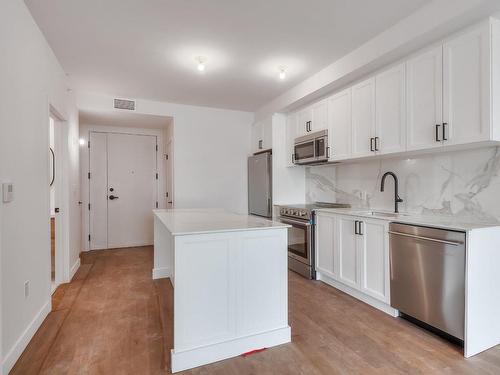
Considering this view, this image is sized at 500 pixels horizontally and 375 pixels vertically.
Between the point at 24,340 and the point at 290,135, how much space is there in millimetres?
3671

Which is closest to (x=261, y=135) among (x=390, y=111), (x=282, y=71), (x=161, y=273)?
(x=282, y=71)

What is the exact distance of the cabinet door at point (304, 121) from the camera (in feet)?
12.5

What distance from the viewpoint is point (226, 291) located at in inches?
75.7

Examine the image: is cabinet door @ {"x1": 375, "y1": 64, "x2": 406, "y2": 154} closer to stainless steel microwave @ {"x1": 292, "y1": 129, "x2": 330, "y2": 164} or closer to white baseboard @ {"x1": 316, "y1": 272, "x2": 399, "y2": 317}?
stainless steel microwave @ {"x1": 292, "y1": 129, "x2": 330, "y2": 164}

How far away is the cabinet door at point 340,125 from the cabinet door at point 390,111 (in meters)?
0.40

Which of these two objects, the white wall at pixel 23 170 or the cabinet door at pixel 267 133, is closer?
the white wall at pixel 23 170

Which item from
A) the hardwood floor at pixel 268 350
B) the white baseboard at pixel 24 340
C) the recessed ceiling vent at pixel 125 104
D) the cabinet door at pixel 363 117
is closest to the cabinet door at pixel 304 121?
the cabinet door at pixel 363 117

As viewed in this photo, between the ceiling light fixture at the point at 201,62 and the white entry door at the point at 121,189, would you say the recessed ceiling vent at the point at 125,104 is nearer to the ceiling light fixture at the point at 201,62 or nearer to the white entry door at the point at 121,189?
the white entry door at the point at 121,189

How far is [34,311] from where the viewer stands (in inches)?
87.5

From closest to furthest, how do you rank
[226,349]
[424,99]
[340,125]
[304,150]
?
[226,349]
[424,99]
[340,125]
[304,150]

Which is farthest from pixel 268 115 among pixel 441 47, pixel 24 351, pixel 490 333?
pixel 24 351

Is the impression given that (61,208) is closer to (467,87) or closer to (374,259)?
(374,259)

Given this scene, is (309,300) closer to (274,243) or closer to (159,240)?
(274,243)

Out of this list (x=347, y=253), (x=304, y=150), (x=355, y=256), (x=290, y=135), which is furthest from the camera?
(x=290, y=135)
